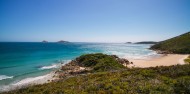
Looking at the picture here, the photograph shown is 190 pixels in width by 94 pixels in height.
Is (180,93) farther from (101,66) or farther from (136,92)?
(101,66)

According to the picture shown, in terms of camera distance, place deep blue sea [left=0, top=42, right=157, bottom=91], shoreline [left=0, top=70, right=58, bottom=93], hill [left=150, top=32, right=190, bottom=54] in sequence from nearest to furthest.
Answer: shoreline [left=0, top=70, right=58, bottom=93] < deep blue sea [left=0, top=42, right=157, bottom=91] < hill [left=150, top=32, right=190, bottom=54]

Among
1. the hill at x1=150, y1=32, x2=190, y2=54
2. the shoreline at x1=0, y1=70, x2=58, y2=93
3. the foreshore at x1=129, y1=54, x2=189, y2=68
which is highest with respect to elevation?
the hill at x1=150, y1=32, x2=190, y2=54

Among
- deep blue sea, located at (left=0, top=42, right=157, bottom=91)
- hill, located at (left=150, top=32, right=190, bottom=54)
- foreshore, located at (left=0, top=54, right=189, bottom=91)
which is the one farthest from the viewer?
hill, located at (left=150, top=32, right=190, bottom=54)

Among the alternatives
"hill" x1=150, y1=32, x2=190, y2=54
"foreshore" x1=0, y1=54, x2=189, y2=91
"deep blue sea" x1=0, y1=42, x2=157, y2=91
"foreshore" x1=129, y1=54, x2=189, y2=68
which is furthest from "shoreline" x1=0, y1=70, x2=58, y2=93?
"hill" x1=150, y1=32, x2=190, y2=54

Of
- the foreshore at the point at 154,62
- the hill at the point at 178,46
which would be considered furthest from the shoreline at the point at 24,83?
the hill at the point at 178,46

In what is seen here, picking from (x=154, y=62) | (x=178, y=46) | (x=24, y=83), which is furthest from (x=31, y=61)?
(x=178, y=46)

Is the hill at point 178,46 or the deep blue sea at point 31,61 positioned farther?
the hill at point 178,46

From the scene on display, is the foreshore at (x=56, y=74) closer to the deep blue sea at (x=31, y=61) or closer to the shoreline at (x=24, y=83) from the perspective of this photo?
the shoreline at (x=24, y=83)

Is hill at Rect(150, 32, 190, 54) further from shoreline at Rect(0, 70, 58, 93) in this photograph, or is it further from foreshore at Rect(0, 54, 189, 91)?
shoreline at Rect(0, 70, 58, 93)

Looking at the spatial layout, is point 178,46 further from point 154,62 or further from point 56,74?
point 56,74

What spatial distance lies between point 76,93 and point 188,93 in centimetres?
889

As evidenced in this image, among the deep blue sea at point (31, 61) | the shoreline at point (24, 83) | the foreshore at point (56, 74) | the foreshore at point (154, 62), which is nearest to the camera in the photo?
the shoreline at point (24, 83)

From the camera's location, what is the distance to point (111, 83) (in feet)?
47.9

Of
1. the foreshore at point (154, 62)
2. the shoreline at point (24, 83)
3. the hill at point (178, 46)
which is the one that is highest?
the hill at point (178, 46)
